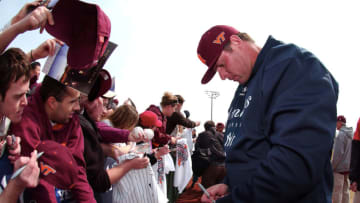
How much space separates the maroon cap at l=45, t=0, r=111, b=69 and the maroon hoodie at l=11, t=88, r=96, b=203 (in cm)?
47

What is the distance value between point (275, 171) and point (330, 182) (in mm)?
431

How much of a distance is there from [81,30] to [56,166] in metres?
0.76

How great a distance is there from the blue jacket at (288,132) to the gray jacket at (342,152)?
5.42 meters

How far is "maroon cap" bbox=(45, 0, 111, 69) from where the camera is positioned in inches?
51.1

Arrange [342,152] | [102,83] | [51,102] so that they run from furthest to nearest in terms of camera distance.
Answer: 1. [342,152]
2. [102,83]
3. [51,102]

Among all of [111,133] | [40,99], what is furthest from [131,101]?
[40,99]

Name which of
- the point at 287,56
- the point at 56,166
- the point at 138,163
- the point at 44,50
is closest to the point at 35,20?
the point at 44,50

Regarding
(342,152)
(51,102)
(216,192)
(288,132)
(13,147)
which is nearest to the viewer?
(288,132)

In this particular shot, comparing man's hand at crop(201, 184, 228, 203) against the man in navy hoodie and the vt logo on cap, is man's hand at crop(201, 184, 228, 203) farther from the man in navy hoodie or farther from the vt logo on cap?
the vt logo on cap

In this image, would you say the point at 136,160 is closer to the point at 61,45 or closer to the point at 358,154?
the point at 61,45

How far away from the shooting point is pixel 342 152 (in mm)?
5656

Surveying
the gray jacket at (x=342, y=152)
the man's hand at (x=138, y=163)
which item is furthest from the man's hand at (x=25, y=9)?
the gray jacket at (x=342, y=152)

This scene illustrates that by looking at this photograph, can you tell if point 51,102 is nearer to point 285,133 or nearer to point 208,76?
point 208,76

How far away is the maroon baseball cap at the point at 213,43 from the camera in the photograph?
1646mm
